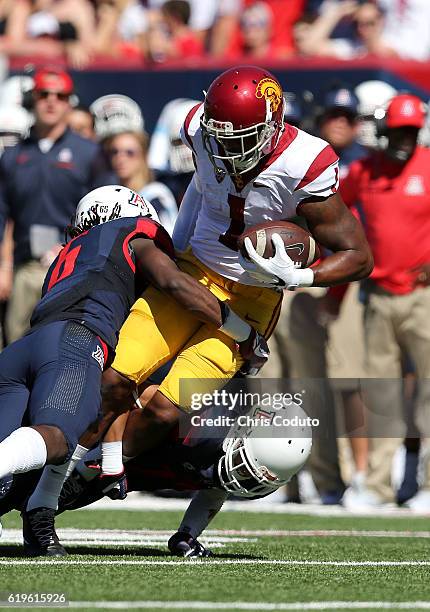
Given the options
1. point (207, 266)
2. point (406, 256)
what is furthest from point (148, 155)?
point (207, 266)

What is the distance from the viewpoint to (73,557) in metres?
4.90

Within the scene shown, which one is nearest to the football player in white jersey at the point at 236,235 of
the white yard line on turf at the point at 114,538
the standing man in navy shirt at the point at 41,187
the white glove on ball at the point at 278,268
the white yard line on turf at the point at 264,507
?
the white glove on ball at the point at 278,268

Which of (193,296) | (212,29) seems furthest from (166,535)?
(212,29)

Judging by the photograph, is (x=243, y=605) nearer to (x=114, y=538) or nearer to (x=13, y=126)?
(x=114, y=538)

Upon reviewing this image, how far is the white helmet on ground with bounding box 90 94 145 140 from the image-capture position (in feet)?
29.8

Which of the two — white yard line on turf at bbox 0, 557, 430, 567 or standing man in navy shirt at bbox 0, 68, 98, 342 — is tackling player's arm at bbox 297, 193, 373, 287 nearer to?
white yard line on turf at bbox 0, 557, 430, 567

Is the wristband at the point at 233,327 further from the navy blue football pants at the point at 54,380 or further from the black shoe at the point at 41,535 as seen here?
the black shoe at the point at 41,535

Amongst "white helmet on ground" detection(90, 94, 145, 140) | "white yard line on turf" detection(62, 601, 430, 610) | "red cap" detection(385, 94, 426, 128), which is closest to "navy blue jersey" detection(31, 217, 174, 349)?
"white yard line on turf" detection(62, 601, 430, 610)

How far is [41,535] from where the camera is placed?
4.98m

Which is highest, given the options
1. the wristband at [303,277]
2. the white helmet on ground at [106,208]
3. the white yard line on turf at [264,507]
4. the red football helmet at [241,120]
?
the red football helmet at [241,120]

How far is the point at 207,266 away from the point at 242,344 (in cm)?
40

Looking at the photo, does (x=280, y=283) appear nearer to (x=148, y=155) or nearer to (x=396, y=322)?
(x=396, y=322)

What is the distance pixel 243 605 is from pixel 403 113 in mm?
4800

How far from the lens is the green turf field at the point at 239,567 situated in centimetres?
385
